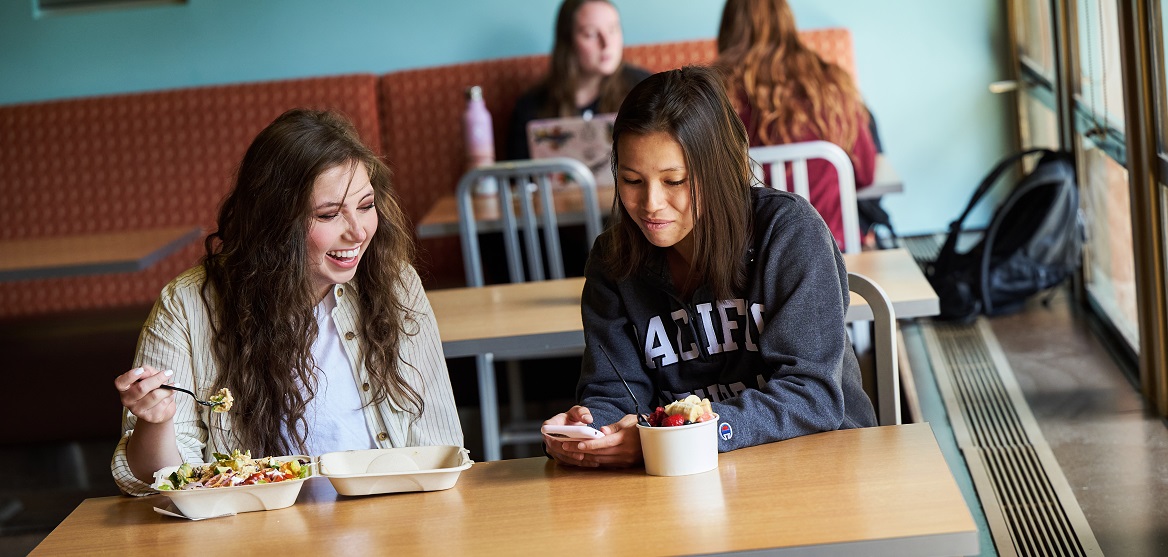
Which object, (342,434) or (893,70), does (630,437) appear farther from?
(893,70)

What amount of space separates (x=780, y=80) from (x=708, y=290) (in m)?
1.87

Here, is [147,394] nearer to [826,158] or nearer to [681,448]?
[681,448]

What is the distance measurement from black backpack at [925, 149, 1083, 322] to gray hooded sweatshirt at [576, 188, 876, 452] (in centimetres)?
249

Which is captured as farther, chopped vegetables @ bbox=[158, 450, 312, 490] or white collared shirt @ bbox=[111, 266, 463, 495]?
white collared shirt @ bbox=[111, 266, 463, 495]

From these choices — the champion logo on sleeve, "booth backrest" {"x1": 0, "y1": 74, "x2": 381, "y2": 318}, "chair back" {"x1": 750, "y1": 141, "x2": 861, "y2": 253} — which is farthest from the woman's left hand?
"booth backrest" {"x1": 0, "y1": 74, "x2": 381, "y2": 318}

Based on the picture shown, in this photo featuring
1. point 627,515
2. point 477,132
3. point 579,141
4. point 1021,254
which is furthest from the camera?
point 477,132

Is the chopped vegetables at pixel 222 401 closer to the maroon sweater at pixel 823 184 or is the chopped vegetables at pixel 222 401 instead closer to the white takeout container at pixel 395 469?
the white takeout container at pixel 395 469

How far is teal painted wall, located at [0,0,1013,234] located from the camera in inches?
195

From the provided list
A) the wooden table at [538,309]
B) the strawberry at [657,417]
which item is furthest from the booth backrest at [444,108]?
the strawberry at [657,417]

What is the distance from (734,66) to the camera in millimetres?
3578

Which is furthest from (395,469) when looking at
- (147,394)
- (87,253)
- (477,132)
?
(477,132)

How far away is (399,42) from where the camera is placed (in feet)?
16.5

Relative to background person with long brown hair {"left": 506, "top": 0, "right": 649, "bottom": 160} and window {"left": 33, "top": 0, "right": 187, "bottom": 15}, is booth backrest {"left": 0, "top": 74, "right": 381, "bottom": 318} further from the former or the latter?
background person with long brown hair {"left": 506, "top": 0, "right": 649, "bottom": 160}

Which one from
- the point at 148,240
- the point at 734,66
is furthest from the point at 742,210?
the point at 148,240
